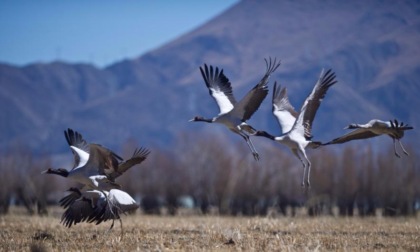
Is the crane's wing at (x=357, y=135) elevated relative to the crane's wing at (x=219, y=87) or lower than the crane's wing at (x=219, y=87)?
lower

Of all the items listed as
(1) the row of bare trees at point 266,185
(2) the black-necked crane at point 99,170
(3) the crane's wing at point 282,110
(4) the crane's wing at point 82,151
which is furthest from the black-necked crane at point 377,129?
(1) the row of bare trees at point 266,185

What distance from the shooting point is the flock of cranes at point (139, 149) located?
1681 centimetres

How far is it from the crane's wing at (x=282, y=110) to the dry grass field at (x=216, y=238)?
8.07ft

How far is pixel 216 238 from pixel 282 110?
222 inches

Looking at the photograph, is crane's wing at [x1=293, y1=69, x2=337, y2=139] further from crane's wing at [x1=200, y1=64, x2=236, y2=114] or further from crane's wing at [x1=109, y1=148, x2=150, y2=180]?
crane's wing at [x1=109, y1=148, x2=150, y2=180]

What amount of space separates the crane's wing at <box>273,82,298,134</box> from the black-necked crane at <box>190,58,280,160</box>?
0.65 m

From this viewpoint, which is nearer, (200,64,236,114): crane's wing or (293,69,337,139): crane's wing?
(293,69,337,139): crane's wing

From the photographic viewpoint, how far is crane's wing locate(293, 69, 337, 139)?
1753 centimetres

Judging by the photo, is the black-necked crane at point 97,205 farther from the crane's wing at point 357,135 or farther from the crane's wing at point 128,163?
the crane's wing at point 357,135

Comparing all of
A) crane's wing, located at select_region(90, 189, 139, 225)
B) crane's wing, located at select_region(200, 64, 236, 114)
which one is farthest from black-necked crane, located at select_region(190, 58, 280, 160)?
crane's wing, located at select_region(90, 189, 139, 225)

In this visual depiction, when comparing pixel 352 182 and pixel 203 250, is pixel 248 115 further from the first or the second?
pixel 352 182

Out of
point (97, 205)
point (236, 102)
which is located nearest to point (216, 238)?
point (97, 205)

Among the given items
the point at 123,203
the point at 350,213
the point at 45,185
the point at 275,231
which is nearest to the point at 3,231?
the point at 123,203

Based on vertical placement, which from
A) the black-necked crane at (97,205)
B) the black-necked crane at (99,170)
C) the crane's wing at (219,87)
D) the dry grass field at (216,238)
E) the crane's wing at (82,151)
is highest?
the crane's wing at (219,87)
